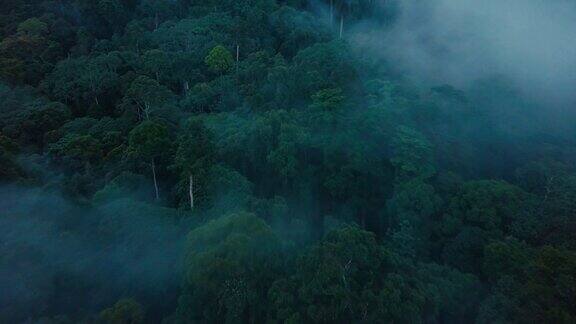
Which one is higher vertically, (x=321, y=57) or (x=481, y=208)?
(x=321, y=57)

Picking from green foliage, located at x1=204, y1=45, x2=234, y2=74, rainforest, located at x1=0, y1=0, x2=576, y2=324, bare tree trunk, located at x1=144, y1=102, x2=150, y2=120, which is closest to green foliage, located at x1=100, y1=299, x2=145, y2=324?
rainforest, located at x1=0, y1=0, x2=576, y2=324

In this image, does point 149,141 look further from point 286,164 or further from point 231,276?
point 231,276

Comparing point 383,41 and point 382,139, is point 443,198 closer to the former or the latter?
point 382,139

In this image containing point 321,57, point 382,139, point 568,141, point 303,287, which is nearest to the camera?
point 303,287

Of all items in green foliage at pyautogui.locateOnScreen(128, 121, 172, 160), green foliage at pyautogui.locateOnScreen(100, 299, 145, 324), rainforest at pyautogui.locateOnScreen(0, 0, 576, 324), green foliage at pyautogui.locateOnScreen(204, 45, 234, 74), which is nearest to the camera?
green foliage at pyautogui.locateOnScreen(100, 299, 145, 324)

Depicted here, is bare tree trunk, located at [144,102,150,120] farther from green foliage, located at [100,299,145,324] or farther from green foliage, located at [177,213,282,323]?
green foliage, located at [100,299,145,324]

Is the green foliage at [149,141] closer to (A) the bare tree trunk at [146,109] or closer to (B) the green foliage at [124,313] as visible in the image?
(A) the bare tree trunk at [146,109]

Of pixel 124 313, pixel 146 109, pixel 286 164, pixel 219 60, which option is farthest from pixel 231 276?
pixel 219 60

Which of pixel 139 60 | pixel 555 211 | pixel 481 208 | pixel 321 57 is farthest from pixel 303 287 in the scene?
pixel 139 60

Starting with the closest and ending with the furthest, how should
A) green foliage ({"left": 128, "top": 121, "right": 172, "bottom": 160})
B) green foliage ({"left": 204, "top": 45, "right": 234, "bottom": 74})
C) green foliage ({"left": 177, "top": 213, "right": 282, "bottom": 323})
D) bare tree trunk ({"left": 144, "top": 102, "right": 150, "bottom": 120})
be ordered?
Answer: green foliage ({"left": 177, "top": 213, "right": 282, "bottom": 323}), green foliage ({"left": 128, "top": 121, "right": 172, "bottom": 160}), bare tree trunk ({"left": 144, "top": 102, "right": 150, "bottom": 120}), green foliage ({"left": 204, "top": 45, "right": 234, "bottom": 74})
